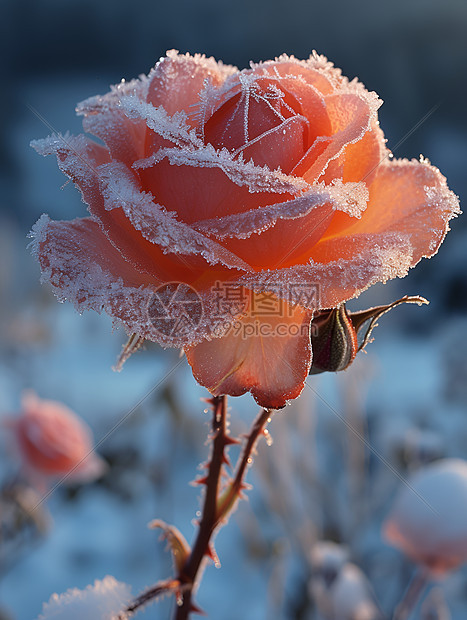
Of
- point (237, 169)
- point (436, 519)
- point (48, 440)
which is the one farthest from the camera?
point (48, 440)

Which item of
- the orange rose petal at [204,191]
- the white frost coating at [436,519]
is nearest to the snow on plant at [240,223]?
the orange rose petal at [204,191]

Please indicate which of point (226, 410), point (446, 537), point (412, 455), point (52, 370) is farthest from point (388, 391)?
point (226, 410)

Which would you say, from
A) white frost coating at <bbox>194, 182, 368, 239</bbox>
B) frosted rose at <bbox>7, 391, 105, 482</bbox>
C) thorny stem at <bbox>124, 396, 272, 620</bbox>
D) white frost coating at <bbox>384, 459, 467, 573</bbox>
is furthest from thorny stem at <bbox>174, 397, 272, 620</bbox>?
frosted rose at <bbox>7, 391, 105, 482</bbox>

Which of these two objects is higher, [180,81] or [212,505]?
[180,81]

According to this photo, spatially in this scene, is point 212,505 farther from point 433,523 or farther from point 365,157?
point 433,523

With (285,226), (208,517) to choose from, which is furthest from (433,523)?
(285,226)

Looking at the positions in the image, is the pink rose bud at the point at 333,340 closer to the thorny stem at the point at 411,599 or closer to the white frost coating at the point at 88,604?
the white frost coating at the point at 88,604

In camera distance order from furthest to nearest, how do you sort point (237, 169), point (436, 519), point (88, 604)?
point (436, 519)
point (88, 604)
point (237, 169)
